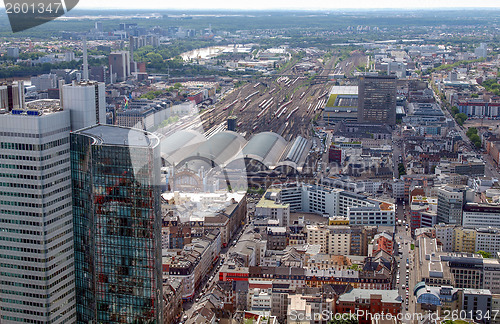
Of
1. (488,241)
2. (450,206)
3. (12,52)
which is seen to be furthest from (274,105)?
(488,241)

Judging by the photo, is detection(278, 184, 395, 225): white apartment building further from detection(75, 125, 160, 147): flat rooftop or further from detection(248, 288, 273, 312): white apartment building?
detection(75, 125, 160, 147): flat rooftop

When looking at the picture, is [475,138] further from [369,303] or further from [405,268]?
[369,303]

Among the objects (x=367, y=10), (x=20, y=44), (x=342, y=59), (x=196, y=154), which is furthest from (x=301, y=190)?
(x=367, y=10)

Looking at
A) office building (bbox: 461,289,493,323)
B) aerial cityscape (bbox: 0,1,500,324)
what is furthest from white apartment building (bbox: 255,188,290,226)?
office building (bbox: 461,289,493,323)

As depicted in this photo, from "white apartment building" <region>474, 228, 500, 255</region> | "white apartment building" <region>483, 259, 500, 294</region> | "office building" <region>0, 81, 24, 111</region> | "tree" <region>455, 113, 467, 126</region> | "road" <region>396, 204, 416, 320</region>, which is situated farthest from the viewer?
"tree" <region>455, 113, 467, 126</region>

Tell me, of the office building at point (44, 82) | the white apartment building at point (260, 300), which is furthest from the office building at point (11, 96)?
the office building at point (44, 82)

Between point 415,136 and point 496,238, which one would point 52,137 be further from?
point 415,136
